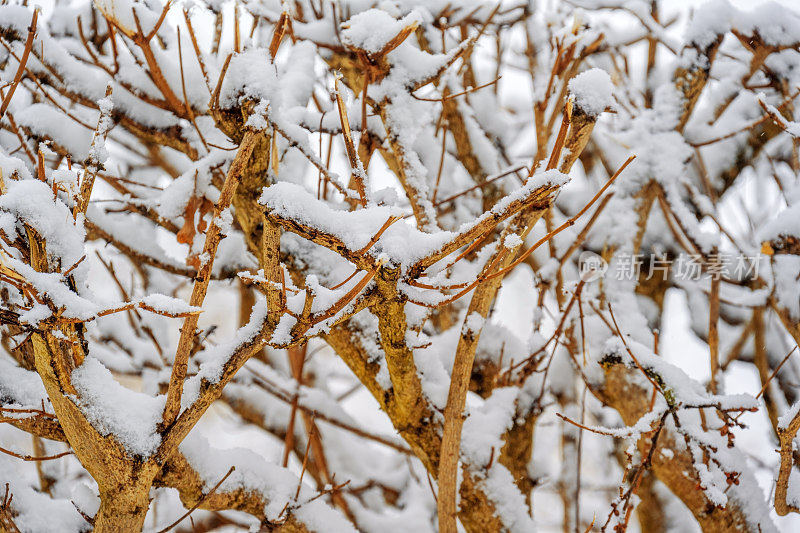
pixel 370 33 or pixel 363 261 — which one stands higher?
pixel 370 33

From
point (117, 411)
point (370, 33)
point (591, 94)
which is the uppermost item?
point (370, 33)

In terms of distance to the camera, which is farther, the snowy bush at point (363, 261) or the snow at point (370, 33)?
the snow at point (370, 33)

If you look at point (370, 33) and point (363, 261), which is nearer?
point (363, 261)

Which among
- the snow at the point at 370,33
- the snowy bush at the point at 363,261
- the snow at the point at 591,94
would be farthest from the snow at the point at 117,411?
the snow at the point at 591,94

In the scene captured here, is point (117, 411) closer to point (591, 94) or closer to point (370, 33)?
point (370, 33)

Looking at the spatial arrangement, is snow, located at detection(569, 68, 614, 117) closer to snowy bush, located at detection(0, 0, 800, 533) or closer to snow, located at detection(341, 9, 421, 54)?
snowy bush, located at detection(0, 0, 800, 533)

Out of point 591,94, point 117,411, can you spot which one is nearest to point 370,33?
point 591,94

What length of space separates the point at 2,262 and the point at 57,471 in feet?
5.70

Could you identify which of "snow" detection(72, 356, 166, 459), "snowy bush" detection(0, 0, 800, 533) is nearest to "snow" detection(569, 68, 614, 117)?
"snowy bush" detection(0, 0, 800, 533)

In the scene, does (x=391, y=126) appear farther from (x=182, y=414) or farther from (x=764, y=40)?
(x=764, y=40)

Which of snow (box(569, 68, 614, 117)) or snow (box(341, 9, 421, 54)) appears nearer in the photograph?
snow (box(569, 68, 614, 117))

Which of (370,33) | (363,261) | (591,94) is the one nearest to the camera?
(363,261)

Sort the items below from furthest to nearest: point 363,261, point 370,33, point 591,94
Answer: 1. point 370,33
2. point 591,94
3. point 363,261

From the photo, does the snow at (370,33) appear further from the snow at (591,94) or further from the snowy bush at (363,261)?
the snow at (591,94)
